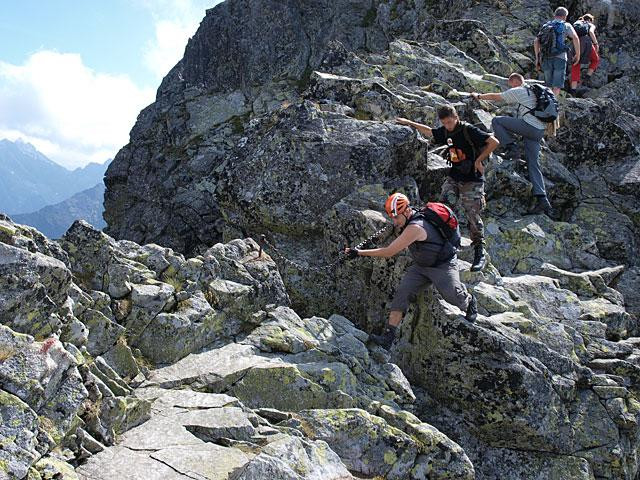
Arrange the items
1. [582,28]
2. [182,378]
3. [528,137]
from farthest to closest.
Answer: [582,28], [528,137], [182,378]

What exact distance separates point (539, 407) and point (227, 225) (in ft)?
46.9

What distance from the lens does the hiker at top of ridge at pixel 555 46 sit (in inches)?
1198

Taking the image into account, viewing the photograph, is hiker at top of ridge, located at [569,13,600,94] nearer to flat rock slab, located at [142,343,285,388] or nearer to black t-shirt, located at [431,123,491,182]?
black t-shirt, located at [431,123,491,182]

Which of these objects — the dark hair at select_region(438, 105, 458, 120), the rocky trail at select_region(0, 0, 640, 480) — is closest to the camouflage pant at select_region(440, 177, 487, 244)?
the rocky trail at select_region(0, 0, 640, 480)

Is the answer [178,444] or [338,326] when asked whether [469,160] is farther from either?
[178,444]

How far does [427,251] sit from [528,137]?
37.6 ft

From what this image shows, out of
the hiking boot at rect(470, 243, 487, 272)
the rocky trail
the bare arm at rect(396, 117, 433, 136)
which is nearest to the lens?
the rocky trail

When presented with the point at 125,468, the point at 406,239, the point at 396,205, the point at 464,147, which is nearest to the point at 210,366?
the point at 125,468

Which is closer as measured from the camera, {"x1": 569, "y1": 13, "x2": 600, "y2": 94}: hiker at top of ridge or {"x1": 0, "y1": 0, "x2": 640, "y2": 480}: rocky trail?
{"x1": 0, "y1": 0, "x2": 640, "y2": 480}: rocky trail

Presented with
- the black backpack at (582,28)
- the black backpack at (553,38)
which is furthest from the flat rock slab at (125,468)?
the black backpack at (582,28)

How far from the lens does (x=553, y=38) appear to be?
101 feet

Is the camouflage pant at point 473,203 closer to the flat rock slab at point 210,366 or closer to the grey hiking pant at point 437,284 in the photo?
the grey hiking pant at point 437,284

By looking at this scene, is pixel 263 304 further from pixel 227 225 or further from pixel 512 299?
pixel 512 299

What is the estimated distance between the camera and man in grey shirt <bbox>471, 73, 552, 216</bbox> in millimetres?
22719
